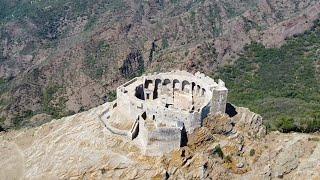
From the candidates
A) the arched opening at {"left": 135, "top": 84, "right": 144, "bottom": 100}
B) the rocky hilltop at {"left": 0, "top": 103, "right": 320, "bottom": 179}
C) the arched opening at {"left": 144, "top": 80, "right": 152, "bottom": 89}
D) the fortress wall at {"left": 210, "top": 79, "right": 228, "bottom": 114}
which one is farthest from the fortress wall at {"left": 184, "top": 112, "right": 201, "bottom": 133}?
the arched opening at {"left": 144, "top": 80, "right": 152, "bottom": 89}

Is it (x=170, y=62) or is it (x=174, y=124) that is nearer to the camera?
(x=174, y=124)

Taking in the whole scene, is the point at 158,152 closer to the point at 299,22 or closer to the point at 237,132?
the point at 237,132

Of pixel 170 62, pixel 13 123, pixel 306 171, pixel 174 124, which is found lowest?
pixel 13 123

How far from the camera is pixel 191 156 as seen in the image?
8056 cm

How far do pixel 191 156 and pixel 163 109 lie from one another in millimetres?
7930

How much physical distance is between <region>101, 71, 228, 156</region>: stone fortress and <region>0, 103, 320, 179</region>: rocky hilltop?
1.35 meters

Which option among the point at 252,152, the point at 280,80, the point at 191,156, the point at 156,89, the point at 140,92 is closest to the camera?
the point at 191,156

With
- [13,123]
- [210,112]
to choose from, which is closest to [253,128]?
[210,112]

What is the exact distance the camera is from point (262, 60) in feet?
593

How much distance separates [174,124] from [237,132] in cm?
1228

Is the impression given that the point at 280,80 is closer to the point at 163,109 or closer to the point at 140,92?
the point at 140,92

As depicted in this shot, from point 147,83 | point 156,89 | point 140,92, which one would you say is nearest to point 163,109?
point 140,92

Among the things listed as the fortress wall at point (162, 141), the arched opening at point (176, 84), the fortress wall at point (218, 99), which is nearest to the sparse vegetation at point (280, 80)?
the fortress wall at point (218, 99)

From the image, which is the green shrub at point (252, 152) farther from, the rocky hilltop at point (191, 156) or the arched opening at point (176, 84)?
the arched opening at point (176, 84)
